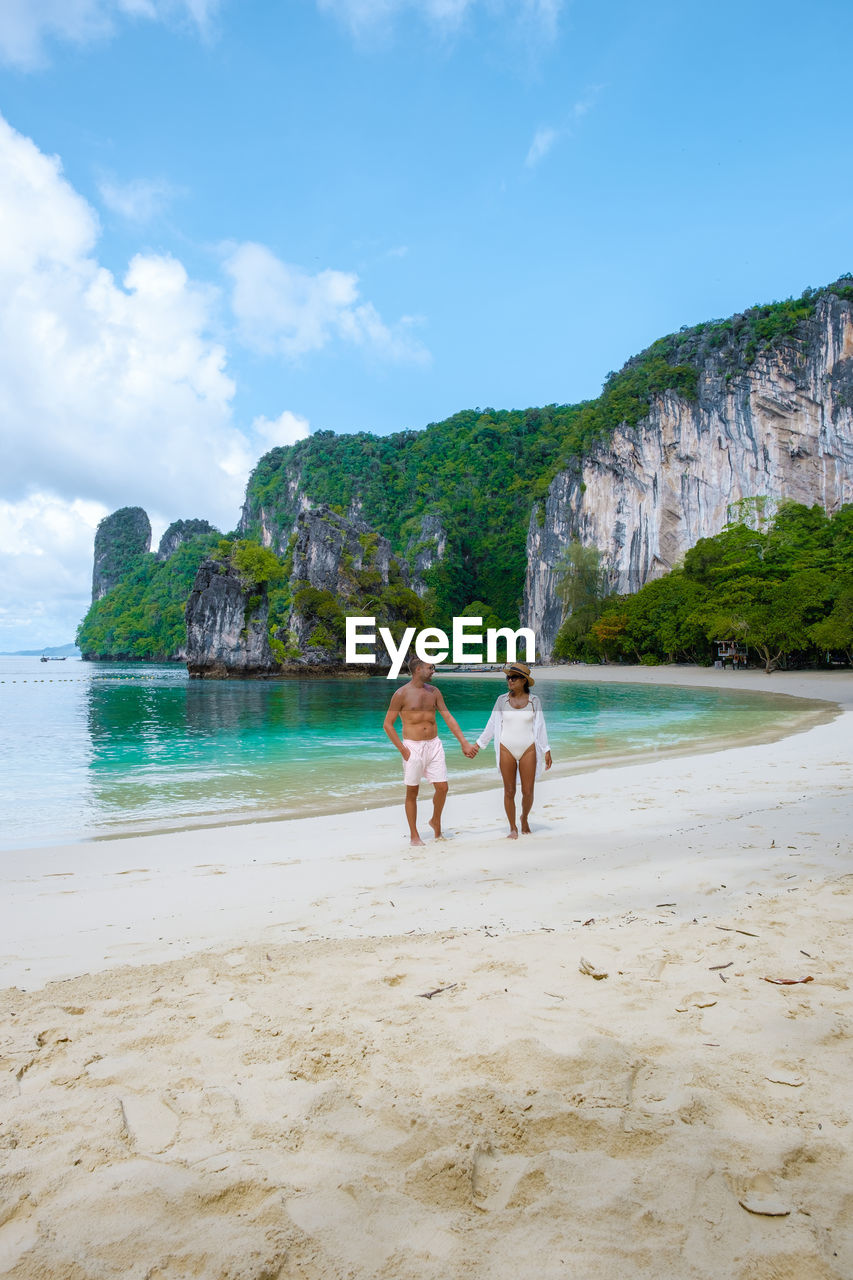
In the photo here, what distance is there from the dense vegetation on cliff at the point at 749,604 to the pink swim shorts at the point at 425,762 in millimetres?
36668

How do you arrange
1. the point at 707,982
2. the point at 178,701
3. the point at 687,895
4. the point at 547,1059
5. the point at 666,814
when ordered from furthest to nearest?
the point at 178,701 → the point at 666,814 → the point at 687,895 → the point at 707,982 → the point at 547,1059

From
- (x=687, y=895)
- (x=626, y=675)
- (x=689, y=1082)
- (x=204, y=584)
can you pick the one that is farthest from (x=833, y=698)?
(x=204, y=584)

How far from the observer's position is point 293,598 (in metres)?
63.6

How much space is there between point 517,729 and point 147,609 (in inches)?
5243

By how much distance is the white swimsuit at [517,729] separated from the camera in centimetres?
606

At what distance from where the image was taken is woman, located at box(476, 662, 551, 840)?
19.9 ft

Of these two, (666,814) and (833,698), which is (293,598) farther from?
(666,814)

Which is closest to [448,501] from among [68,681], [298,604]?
[298,604]

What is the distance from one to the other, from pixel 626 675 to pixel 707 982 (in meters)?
47.5

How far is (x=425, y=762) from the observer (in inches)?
249

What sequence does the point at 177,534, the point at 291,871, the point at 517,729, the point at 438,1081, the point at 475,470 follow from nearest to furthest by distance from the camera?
the point at 438,1081 → the point at 291,871 → the point at 517,729 → the point at 475,470 → the point at 177,534

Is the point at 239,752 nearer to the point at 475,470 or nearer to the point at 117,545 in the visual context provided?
the point at 475,470

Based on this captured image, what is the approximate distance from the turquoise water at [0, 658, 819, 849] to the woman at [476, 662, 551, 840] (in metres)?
3.28

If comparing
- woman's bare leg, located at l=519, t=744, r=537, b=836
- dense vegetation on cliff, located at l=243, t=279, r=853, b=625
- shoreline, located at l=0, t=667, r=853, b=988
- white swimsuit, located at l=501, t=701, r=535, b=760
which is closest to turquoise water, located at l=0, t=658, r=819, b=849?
shoreline, located at l=0, t=667, r=853, b=988
